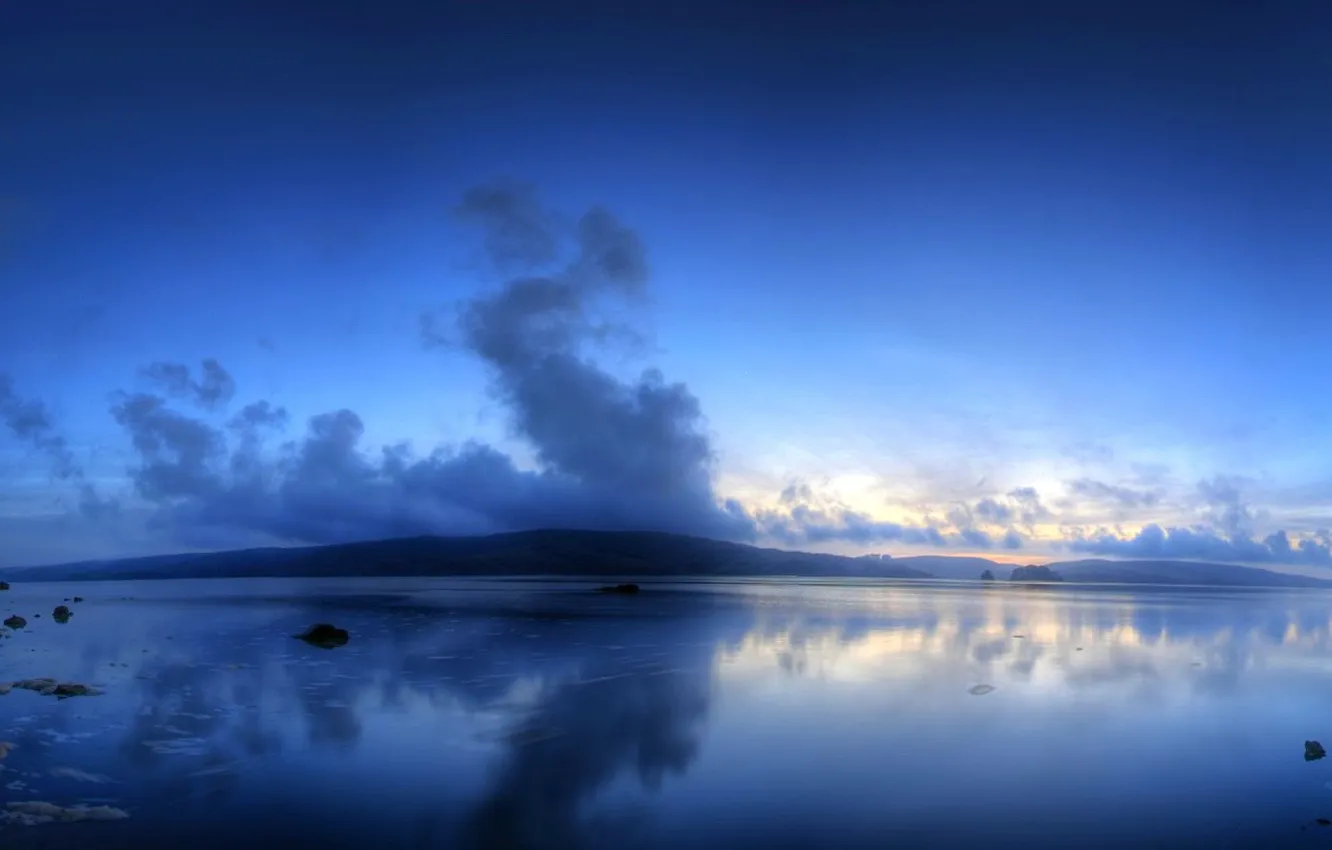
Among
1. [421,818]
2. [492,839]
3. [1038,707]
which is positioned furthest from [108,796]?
[1038,707]

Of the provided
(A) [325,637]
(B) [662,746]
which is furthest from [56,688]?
(B) [662,746]

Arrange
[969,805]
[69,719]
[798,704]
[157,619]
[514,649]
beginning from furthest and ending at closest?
[157,619], [514,649], [798,704], [69,719], [969,805]

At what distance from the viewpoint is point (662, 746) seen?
17.7 meters

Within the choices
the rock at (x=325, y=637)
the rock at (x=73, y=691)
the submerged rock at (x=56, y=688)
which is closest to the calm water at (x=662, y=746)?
the rock at (x=73, y=691)

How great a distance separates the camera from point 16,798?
1288 cm

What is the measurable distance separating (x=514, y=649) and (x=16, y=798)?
22.7m

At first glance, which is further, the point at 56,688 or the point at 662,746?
the point at 56,688

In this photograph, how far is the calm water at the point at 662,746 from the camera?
41.5ft

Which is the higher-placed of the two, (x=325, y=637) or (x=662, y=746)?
(x=662, y=746)

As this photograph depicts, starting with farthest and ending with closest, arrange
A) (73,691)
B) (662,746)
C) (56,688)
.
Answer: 1. (56,688)
2. (73,691)
3. (662,746)

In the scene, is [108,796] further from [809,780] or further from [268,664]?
[268,664]

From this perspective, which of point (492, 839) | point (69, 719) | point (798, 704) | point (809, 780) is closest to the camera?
point (492, 839)

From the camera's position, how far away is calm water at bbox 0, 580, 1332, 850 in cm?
1265

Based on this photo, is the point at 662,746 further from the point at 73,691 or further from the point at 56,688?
the point at 56,688
